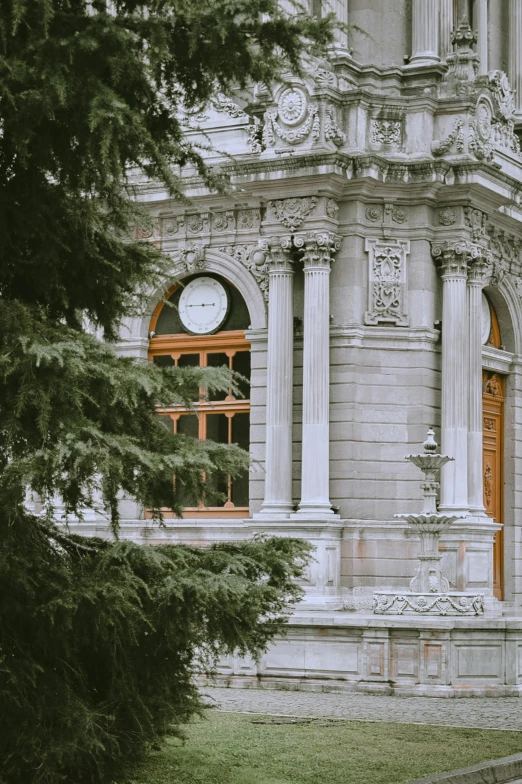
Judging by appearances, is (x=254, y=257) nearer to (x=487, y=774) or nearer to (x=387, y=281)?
(x=387, y=281)

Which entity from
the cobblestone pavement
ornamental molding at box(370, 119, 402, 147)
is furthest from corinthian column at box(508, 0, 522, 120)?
the cobblestone pavement

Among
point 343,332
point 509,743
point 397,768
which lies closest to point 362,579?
point 343,332

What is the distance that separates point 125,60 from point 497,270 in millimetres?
18721

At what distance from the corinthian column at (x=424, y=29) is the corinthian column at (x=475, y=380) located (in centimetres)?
402

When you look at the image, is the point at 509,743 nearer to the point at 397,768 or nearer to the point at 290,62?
the point at 397,768

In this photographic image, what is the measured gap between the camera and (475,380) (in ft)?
87.6

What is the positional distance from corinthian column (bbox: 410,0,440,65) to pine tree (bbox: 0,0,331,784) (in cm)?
1624

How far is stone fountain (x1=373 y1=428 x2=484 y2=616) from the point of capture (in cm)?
2081

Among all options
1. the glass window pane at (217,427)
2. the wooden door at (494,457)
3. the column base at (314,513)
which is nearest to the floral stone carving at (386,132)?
the wooden door at (494,457)

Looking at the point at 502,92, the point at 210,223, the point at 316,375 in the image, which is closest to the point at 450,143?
the point at 502,92

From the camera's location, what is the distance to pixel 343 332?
25.7 metres

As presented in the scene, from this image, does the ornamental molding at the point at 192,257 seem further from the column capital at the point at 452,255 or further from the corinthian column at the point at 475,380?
the corinthian column at the point at 475,380

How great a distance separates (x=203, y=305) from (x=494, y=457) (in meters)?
6.65

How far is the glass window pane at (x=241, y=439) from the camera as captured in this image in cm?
2672
